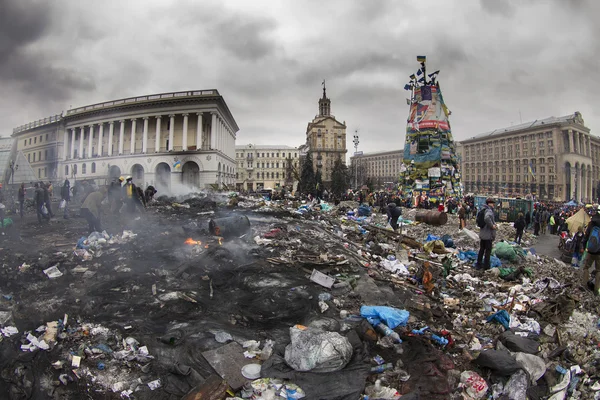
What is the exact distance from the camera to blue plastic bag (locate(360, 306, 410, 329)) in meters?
4.14

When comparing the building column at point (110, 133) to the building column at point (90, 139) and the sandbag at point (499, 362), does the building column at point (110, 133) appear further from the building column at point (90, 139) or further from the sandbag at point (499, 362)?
the sandbag at point (499, 362)

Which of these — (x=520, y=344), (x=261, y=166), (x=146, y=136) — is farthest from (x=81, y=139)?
(x=520, y=344)

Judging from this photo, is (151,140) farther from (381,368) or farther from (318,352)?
(381,368)

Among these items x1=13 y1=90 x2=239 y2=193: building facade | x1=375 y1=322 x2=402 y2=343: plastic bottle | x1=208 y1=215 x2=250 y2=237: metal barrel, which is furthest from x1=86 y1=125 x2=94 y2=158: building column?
x1=375 y1=322 x2=402 y2=343: plastic bottle

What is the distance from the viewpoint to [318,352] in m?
3.29

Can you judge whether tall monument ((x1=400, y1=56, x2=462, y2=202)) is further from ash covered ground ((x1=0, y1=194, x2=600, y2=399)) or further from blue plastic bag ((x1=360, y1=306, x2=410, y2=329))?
blue plastic bag ((x1=360, y1=306, x2=410, y2=329))

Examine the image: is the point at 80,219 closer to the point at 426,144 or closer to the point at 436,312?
the point at 436,312

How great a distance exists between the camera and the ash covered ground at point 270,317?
3.18 m

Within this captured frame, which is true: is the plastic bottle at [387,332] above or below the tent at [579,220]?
below

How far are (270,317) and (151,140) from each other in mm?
41656

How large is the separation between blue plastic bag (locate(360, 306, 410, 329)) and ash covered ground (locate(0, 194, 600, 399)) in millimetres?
156

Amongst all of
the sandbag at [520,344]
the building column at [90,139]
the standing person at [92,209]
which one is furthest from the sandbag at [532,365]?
the building column at [90,139]

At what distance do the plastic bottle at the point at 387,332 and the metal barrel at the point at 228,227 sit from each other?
240 inches

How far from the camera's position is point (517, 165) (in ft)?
281
